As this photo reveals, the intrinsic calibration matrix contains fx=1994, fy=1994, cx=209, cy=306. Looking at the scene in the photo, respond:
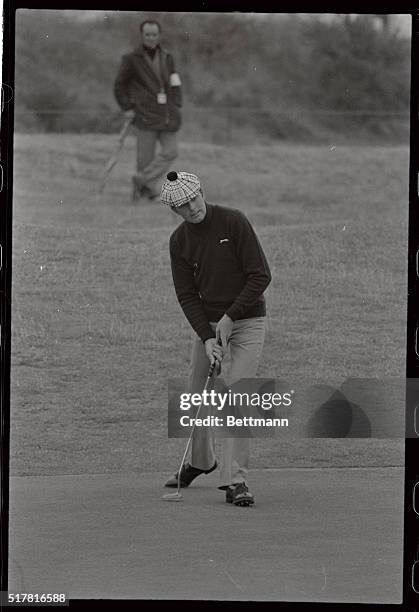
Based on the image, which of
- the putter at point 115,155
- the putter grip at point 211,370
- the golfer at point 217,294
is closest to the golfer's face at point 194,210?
the golfer at point 217,294

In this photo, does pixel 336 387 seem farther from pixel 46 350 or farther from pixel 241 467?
pixel 46 350

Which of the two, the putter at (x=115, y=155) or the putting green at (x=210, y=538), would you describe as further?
the putter at (x=115, y=155)

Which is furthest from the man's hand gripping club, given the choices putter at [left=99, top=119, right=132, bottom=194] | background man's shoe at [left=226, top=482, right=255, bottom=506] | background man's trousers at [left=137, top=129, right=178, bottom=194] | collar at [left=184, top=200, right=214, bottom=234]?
putter at [left=99, top=119, right=132, bottom=194]

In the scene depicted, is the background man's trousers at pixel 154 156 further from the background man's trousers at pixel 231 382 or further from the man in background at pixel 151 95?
the background man's trousers at pixel 231 382

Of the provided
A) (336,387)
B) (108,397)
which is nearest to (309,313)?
(336,387)

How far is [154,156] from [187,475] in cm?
130

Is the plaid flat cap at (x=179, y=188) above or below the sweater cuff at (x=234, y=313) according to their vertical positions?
above

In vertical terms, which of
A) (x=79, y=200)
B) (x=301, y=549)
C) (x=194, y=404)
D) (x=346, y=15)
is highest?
(x=346, y=15)

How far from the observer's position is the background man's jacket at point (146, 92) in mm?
7859

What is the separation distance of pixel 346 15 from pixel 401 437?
1688 millimetres

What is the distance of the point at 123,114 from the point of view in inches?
311

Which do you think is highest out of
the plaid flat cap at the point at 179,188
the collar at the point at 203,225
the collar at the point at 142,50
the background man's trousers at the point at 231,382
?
the collar at the point at 142,50

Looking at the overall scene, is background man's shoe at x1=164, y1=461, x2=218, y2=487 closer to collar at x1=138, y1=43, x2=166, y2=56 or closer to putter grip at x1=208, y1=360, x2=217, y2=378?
putter grip at x1=208, y1=360, x2=217, y2=378

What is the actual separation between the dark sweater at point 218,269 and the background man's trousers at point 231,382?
0.25 feet
